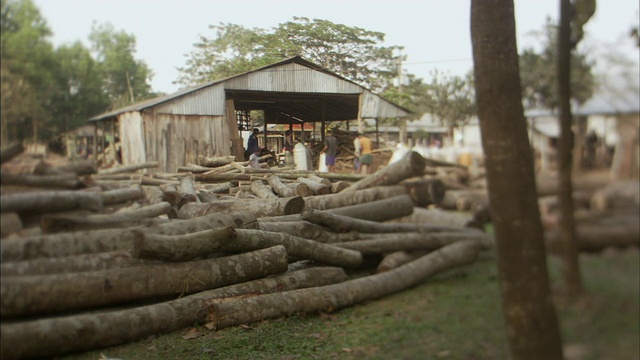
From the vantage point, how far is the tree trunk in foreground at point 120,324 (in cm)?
330

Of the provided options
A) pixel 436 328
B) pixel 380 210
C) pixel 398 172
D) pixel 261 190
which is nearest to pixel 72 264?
pixel 261 190

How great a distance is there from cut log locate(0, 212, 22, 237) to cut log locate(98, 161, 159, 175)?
0.54m

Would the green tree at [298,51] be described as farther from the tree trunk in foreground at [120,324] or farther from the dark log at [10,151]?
the tree trunk in foreground at [120,324]

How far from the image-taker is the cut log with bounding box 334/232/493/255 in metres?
3.43

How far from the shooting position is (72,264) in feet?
12.0

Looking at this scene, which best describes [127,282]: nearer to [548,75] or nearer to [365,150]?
[365,150]

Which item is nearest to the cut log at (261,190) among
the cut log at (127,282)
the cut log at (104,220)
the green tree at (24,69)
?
the cut log at (127,282)

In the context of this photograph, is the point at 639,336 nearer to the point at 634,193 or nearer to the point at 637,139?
the point at 634,193

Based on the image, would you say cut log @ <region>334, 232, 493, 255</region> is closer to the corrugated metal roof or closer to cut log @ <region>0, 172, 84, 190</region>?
the corrugated metal roof

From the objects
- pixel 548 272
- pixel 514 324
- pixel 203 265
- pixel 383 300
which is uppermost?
pixel 548 272

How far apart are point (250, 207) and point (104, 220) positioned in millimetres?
1665

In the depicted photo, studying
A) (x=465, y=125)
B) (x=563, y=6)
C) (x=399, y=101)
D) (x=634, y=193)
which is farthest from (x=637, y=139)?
(x=399, y=101)

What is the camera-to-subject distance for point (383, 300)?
476 centimetres

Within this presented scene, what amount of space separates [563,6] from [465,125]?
2.00 feet
